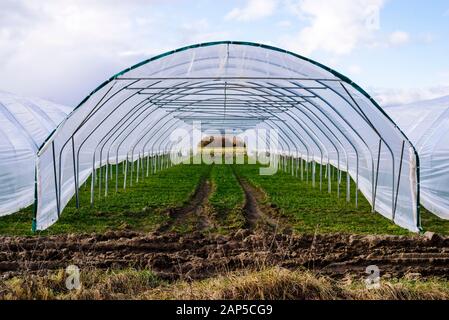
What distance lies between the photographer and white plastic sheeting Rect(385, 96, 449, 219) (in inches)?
494

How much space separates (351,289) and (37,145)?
1037 cm

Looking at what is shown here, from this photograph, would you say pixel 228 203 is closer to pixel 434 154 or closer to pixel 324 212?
pixel 324 212

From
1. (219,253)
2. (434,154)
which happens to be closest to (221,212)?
(434,154)

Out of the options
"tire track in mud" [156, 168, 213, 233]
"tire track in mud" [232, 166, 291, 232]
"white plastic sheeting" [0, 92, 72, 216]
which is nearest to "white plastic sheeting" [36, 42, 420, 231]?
"white plastic sheeting" [0, 92, 72, 216]

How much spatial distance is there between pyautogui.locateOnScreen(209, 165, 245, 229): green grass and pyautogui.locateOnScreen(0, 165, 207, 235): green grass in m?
0.86

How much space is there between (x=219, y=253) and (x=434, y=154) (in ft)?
21.7

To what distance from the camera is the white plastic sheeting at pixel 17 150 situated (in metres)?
12.1

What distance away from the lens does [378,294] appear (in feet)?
18.0

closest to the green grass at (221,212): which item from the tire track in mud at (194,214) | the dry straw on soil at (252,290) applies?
the tire track in mud at (194,214)

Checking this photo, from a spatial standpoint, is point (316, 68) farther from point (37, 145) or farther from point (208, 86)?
point (37, 145)

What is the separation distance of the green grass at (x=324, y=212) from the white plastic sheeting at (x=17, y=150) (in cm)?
570

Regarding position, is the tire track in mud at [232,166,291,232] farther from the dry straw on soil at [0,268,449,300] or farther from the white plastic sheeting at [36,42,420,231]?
the dry straw on soil at [0,268,449,300]

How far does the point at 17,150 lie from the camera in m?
12.8
